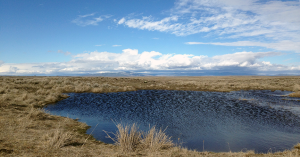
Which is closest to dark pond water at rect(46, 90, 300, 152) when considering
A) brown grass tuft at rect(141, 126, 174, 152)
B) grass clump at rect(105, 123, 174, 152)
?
brown grass tuft at rect(141, 126, 174, 152)

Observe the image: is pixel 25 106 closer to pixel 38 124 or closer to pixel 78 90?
pixel 38 124

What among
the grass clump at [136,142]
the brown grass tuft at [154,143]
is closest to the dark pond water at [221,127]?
the brown grass tuft at [154,143]

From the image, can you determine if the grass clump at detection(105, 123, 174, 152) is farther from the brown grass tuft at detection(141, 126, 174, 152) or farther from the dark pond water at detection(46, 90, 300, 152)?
the dark pond water at detection(46, 90, 300, 152)

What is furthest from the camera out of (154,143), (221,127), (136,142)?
(221,127)

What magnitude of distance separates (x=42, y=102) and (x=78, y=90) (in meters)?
11.9

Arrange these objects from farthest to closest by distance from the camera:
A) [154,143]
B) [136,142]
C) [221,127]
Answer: [221,127], [136,142], [154,143]

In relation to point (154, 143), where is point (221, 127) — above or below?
below

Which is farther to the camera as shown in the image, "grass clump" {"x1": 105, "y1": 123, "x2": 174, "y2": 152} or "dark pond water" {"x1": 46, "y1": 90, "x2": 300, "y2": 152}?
"dark pond water" {"x1": 46, "y1": 90, "x2": 300, "y2": 152}

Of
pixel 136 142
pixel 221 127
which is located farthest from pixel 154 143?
pixel 221 127

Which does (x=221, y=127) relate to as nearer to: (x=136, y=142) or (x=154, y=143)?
(x=154, y=143)

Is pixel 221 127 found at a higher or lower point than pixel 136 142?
lower

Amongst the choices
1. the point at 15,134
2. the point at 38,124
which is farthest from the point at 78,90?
the point at 15,134

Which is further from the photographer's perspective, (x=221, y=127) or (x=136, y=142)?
(x=221, y=127)

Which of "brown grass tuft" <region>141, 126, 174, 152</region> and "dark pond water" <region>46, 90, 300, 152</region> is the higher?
"brown grass tuft" <region>141, 126, 174, 152</region>
